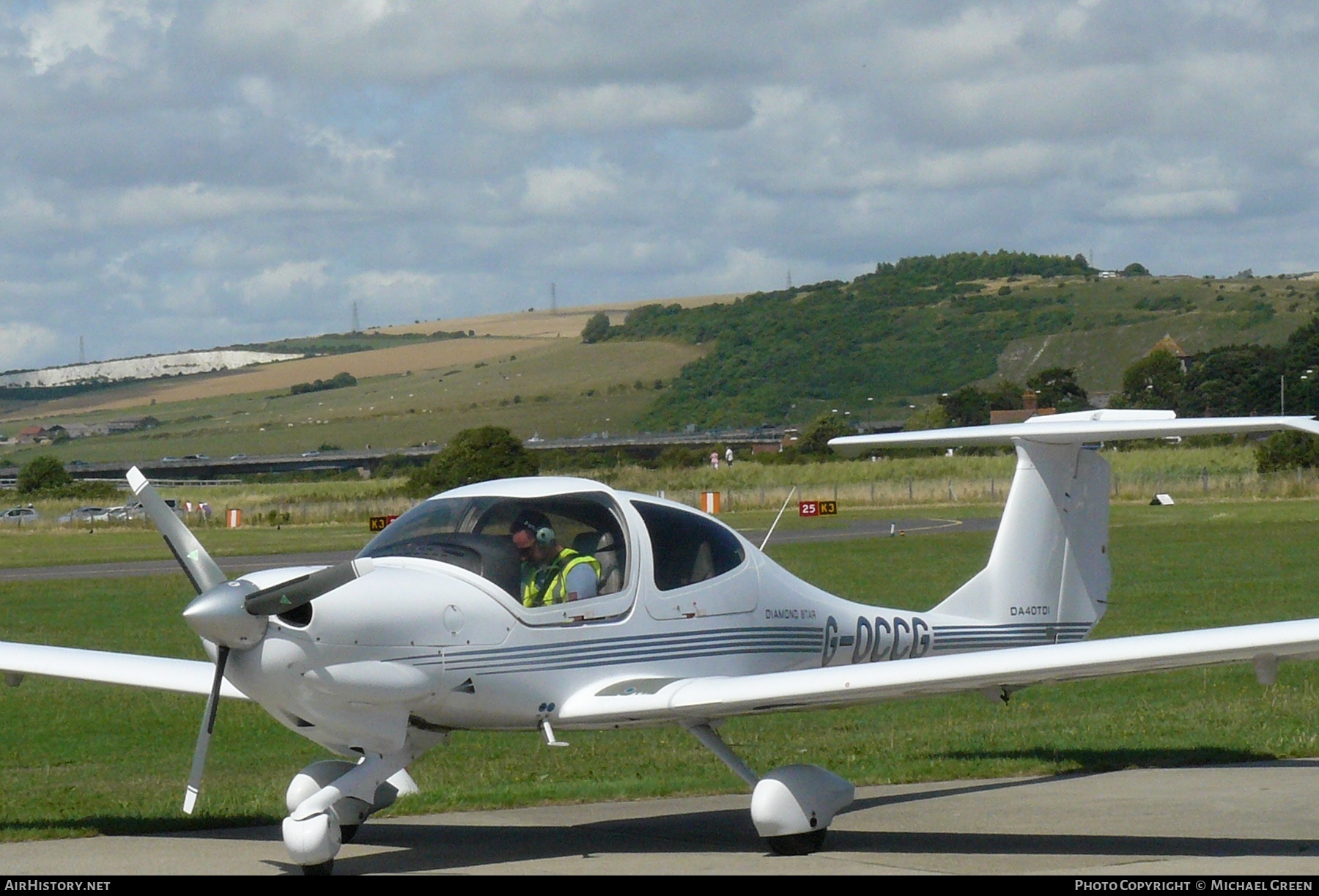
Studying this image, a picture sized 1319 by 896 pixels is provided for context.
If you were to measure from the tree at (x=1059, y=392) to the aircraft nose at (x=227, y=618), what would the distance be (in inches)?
3719

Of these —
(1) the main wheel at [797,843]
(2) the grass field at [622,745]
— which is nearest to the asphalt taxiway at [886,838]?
(1) the main wheel at [797,843]

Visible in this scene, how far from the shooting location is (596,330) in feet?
582

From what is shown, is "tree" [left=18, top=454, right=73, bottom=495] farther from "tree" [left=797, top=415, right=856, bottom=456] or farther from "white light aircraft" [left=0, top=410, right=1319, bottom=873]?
"white light aircraft" [left=0, top=410, right=1319, bottom=873]

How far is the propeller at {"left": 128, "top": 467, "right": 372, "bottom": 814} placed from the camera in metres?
8.35

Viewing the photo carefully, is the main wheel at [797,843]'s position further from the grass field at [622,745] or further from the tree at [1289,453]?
the tree at [1289,453]

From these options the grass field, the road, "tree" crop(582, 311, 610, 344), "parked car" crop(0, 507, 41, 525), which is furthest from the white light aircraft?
"tree" crop(582, 311, 610, 344)

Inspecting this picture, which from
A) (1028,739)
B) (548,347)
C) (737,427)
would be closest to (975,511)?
(1028,739)

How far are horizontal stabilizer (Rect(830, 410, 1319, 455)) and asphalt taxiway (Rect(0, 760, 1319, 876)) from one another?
94.6 inches

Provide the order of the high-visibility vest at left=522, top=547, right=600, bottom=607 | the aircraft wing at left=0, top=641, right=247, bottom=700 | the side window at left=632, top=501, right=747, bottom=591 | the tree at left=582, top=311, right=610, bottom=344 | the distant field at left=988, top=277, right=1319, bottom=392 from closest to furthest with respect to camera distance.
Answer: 1. the high-visibility vest at left=522, top=547, right=600, bottom=607
2. the side window at left=632, top=501, right=747, bottom=591
3. the aircraft wing at left=0, top=641, right=247, bottom=700
4. the distant field at left=988, top=277, right=1319, bottom=392
5. the tree at left=582, top=311, right=610, bottom=344

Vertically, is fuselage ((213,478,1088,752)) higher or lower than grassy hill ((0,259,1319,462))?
lower

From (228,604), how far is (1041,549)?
6.66 m

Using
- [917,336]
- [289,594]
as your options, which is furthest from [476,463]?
[917,336]

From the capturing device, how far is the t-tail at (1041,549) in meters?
12.3
